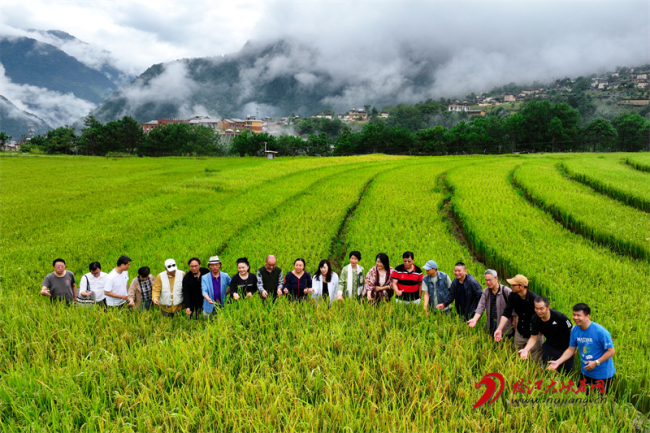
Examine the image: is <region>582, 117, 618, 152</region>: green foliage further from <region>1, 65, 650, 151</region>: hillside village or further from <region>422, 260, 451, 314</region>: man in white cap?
<region>422, 260, 451, 314</region>: man in white cap

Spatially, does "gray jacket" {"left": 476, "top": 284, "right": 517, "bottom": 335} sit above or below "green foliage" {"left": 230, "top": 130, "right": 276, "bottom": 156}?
below

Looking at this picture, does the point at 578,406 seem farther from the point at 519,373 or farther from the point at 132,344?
the point at 132,344

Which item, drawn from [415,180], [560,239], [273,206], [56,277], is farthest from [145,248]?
[415,180]

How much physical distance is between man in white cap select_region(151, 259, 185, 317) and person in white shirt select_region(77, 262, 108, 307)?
118cm

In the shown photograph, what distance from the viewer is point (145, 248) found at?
1051cm

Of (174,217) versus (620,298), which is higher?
(174,217)

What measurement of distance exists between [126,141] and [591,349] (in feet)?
268

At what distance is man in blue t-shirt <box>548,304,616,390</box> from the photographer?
12.6 feet

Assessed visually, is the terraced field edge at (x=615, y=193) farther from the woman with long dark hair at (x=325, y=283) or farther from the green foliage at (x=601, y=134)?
the green foliage at (x=601, y=134)

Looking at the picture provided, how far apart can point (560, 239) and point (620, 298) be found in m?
4.06

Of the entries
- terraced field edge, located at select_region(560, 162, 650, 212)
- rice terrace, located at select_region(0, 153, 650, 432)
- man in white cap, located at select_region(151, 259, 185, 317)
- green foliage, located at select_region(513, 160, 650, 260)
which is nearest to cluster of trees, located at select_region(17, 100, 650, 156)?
terraced field edge, located at select_region(560, 162, 650, 212)

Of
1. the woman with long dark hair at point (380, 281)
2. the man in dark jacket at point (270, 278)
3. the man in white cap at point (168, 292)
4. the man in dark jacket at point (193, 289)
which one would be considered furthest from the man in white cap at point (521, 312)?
the man in white cap at point (168, 292)

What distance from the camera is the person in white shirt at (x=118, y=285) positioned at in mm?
6238

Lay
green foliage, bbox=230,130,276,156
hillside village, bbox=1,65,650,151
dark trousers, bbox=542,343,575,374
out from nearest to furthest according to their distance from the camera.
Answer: dark trousers, bbox=542,343,575,374 → green foliage, bbox=230,130,276,156 → hillside village, bbox=1,65,650,151
